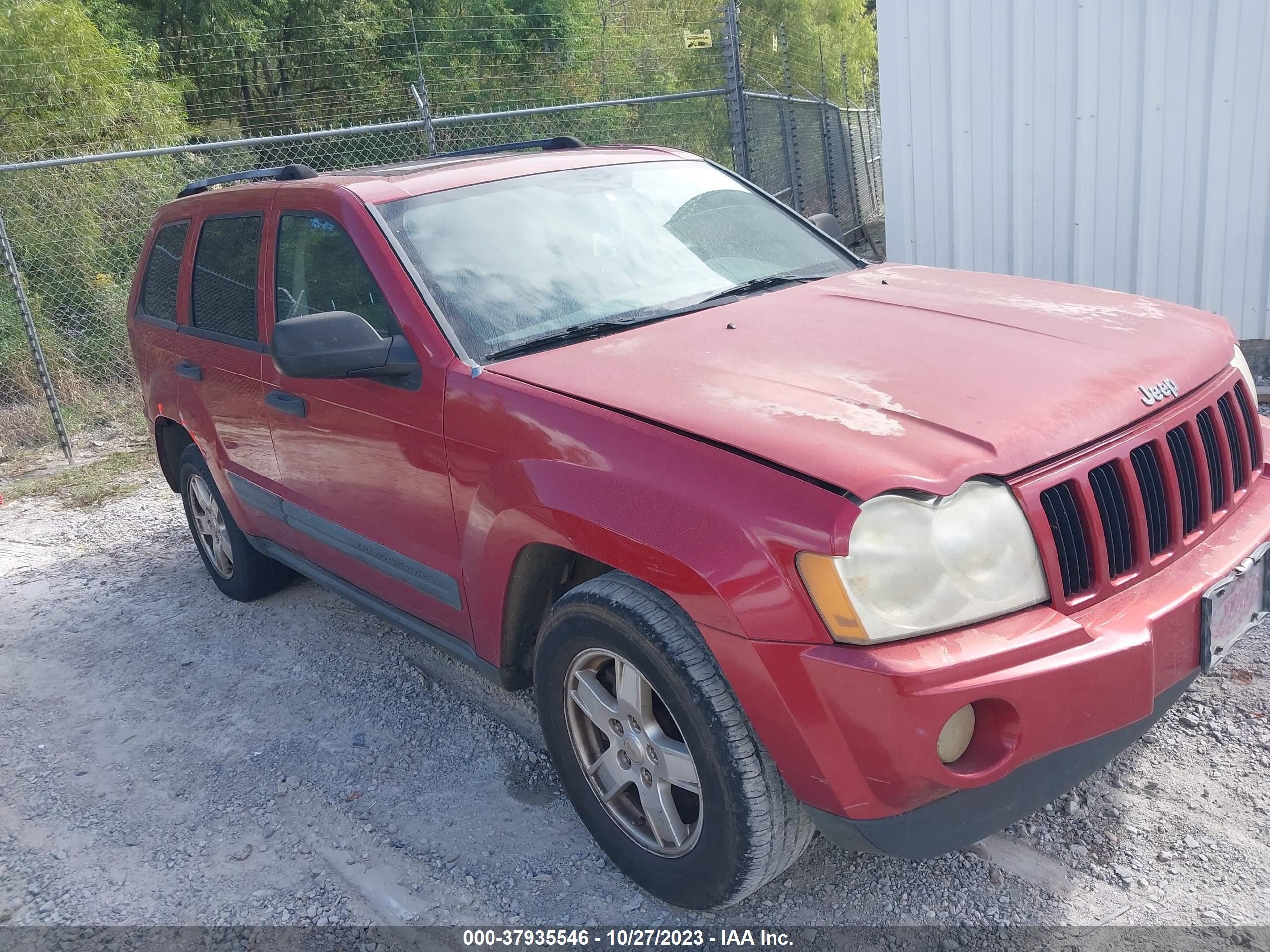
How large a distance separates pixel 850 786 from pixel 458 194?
2.29m

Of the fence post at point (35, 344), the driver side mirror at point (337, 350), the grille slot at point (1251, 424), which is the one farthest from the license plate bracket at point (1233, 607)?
the fence post at point (35, 344)

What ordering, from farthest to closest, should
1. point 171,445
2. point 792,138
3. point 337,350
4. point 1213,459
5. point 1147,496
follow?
point 792,138, point 171,445, point 337,350, point 1213,459, point 1147,496

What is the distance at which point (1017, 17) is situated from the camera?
618 cm

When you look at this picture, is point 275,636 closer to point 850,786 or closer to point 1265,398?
point 850,786

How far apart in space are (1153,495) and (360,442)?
7.48 ft

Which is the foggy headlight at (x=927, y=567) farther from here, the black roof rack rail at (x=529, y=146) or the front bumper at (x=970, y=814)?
the black roof rack rail at (x=529, y=146)

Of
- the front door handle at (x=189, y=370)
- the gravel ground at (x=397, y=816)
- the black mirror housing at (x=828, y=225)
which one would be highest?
the black mirror housing at (x=828, y=225)

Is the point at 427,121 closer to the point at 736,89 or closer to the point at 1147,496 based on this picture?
the point at 736,89

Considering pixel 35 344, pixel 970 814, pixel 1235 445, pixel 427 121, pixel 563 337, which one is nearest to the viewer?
pixel 970 814

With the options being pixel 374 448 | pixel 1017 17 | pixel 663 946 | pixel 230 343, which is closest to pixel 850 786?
pixel 663 946

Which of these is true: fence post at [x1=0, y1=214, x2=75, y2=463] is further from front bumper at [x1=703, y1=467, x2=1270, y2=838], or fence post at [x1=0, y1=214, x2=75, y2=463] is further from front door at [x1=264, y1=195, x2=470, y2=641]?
front bumper at [x1=703, y1=467, x2=1270, y2=838]

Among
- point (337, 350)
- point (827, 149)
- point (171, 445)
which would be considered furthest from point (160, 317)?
point (827, 149)

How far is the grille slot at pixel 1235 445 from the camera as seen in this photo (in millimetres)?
2809

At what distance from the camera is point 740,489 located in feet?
7.27
